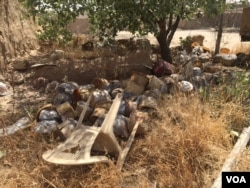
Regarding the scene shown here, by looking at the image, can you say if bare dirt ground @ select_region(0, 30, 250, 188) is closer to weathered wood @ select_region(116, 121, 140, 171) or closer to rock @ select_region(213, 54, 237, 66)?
weathered wood @ select_region(116, 121, 140, 171)

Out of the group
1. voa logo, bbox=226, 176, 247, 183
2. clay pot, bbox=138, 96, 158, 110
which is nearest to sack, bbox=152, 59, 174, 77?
clay pot, bbox=138, 96, 158, 110

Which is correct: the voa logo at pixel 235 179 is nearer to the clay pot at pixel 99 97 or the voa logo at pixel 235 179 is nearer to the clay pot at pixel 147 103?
the clay pot at pixel 147 103

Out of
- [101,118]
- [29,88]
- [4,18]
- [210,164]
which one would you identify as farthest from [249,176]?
[4,18]

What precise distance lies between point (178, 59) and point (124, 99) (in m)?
2.74

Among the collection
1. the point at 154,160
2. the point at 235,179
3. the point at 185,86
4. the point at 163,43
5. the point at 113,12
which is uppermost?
the point at 113,12

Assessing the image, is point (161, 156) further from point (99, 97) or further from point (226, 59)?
point (226, 59)

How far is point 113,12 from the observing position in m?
5.23

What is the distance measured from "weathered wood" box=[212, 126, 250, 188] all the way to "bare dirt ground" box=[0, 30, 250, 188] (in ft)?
0.26

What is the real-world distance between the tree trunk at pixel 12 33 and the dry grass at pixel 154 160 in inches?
109

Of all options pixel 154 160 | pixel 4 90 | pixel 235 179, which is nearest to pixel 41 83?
pixel 4 90

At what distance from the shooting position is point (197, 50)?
6988mm

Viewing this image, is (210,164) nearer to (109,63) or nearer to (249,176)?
(249,176)

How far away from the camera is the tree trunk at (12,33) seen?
5.80 m

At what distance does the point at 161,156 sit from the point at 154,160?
8 cm
